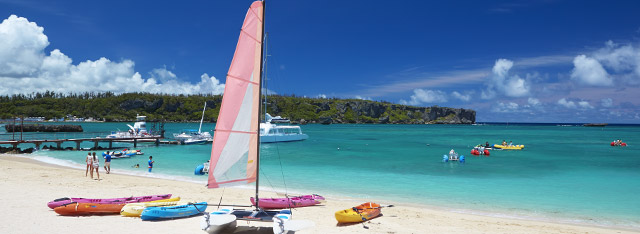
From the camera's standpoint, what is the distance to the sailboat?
865cm

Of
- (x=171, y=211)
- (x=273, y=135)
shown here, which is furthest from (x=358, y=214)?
(x=273, y=135)

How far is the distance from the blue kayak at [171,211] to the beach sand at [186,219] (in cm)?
25

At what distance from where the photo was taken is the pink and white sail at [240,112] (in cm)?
873

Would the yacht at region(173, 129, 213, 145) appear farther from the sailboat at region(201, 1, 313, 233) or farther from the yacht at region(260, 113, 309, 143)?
the sailboat at region(201, 1, 313, 233)

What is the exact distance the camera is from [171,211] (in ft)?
36.0

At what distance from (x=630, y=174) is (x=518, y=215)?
20.1m

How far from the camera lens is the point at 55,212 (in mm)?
11234

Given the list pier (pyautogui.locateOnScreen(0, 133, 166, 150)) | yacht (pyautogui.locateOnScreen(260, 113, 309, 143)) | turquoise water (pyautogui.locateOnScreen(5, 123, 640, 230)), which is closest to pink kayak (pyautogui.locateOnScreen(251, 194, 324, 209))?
turquoise water (pyautogui.locateOnScreen(5, 123, 640, 230))

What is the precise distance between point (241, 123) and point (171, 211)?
4215mm

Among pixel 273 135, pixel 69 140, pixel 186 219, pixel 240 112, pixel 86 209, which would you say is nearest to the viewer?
pixel 240 112

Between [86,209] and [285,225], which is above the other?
[285,225]

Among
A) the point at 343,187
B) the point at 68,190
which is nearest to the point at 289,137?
the point at 343,187

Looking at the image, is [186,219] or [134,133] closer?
[186,219]

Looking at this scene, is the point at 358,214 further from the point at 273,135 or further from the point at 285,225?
the point at 273,135
